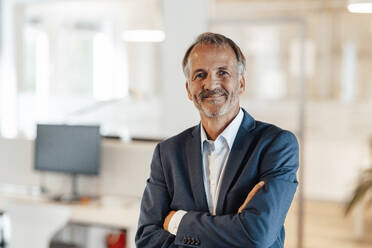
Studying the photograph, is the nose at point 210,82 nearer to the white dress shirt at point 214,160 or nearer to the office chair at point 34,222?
the white dress shirt at point 214,160

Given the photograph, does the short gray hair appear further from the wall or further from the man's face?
the wall

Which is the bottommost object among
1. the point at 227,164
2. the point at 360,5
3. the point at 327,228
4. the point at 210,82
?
the point at 327,228

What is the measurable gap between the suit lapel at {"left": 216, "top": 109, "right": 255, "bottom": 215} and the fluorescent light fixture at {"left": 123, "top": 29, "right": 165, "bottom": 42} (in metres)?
3.39

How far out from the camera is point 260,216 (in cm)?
124

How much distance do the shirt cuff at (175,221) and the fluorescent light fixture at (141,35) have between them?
344cm

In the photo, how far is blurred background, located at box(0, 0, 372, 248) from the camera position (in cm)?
321

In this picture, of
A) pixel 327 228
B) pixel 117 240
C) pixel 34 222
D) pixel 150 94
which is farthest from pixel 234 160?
pixel 327 228

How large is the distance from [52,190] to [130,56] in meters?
1.91

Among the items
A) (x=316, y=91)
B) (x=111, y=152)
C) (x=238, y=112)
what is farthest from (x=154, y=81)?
(x=238, y=112)

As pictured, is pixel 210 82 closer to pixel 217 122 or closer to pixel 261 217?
pixel 217 122

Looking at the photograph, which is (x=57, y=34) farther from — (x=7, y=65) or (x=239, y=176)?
(x=239, y=176)

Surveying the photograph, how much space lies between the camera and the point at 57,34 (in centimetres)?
507

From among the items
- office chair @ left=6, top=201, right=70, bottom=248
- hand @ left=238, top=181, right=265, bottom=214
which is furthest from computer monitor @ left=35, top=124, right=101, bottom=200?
hand @ left=238, top=181, right=265, bottom=214

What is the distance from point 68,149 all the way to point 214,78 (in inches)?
82.4
